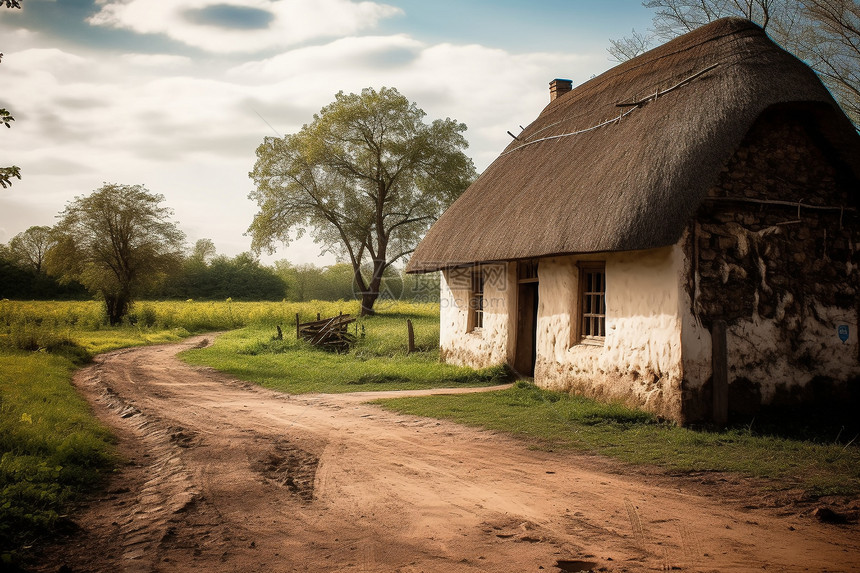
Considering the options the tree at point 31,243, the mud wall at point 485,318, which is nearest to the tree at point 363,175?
the mud wall at point 485,318

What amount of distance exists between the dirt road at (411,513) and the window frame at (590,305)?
10.3 ft

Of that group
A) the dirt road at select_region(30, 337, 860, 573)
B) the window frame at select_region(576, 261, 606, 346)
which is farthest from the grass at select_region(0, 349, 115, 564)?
the window frame at select_region(576, 261, 606, 346)

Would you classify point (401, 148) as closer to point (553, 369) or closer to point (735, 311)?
point (553, 369)

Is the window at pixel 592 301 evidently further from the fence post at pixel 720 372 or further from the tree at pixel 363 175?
the tree at pixel 363 175

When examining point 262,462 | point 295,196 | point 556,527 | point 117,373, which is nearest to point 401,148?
point 295,196

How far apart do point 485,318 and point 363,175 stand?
18557mm

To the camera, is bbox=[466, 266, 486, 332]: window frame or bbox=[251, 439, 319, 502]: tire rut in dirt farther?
bbox=[466, 266, 486, 332]: window frame

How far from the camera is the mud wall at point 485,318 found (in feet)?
38.2

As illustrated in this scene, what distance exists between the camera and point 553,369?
32.9 ft

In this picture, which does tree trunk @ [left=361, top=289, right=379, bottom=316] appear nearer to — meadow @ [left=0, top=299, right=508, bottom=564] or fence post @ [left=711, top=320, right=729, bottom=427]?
meadow @ [left=0, top=299, right=508, bottom=564]

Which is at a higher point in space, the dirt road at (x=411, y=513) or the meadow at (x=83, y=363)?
the meadow at (x=83, y=363)

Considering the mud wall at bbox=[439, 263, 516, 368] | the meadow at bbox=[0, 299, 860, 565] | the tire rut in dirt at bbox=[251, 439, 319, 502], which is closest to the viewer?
the meadow at bbox=[0, 299, 860, 565]

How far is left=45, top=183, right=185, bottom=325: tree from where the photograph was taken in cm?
2419

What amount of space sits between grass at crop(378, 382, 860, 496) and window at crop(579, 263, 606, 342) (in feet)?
3.79
